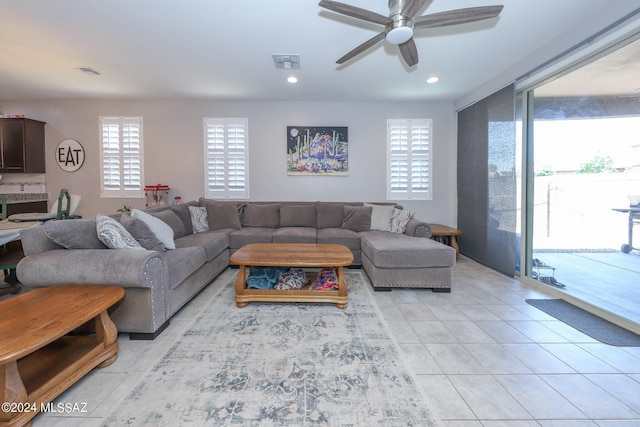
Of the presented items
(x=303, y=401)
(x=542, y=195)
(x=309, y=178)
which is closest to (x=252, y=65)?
(x=309, y=178)

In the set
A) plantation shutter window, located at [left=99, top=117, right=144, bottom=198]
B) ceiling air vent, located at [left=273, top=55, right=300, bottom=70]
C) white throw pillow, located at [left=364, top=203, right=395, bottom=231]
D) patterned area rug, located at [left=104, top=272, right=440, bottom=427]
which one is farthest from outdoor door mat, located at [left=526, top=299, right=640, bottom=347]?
plantation shutter window, located at [left=99, top=117, right=144, bottom=198]

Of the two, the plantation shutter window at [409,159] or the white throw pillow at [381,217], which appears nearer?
the white throw pillow at [381,217]

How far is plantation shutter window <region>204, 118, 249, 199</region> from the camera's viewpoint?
16.1 feet

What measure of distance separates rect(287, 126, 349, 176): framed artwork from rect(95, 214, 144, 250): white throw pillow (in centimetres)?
304

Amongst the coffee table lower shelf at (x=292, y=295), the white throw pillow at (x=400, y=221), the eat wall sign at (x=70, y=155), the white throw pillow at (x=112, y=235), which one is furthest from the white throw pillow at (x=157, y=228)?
the eat wall sign at (x=70, y=155)

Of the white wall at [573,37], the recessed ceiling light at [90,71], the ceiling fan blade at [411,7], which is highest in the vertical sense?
the recessed ceiling light at [90,71]

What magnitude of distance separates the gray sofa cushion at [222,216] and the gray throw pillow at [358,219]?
1.80 metres

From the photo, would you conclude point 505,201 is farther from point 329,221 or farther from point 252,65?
point 252,65

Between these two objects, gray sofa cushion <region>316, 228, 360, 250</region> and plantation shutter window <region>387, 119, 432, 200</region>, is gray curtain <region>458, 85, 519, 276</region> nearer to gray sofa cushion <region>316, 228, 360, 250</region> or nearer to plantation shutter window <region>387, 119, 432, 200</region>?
plantation shutter window <region>387, 119, 432, 200</region>

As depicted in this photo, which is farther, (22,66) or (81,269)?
(22,66)

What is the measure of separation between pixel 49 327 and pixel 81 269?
0.72 m

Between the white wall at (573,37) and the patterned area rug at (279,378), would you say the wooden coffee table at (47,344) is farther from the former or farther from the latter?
the white wall at (573,37)

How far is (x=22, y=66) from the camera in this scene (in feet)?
11.3

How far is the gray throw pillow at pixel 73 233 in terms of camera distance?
80.0 inches
